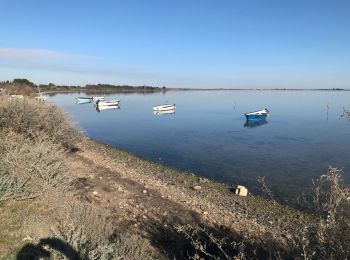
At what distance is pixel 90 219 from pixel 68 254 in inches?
48.3

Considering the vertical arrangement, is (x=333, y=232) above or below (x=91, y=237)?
above

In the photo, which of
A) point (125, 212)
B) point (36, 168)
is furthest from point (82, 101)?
point (36, 168)

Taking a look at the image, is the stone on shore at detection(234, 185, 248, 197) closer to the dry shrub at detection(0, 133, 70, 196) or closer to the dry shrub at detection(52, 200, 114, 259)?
the dry shrub at detection(0, 133, 70, 196)

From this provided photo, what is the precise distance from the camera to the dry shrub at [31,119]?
1415 centimetres

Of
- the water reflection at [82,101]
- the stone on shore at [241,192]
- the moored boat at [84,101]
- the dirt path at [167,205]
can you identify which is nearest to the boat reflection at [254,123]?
the dirt path at [167,205]

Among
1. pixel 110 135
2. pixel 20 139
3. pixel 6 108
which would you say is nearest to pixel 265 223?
pixel 20 139

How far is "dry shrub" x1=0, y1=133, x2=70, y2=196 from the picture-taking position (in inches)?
364

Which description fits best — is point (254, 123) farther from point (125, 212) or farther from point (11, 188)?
point (11, 188)

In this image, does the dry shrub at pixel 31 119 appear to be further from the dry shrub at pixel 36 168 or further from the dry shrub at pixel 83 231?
the dry shrub at pixel 83 231

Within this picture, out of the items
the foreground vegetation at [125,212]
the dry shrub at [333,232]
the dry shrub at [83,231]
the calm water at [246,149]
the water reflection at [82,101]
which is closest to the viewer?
the dry shrub at [333,232]

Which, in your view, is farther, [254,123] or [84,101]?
[84,101]

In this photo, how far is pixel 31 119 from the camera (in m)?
14.8

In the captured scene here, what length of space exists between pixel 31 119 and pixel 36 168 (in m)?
5.82

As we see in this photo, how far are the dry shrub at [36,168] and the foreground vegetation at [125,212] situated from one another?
0.03 meters
